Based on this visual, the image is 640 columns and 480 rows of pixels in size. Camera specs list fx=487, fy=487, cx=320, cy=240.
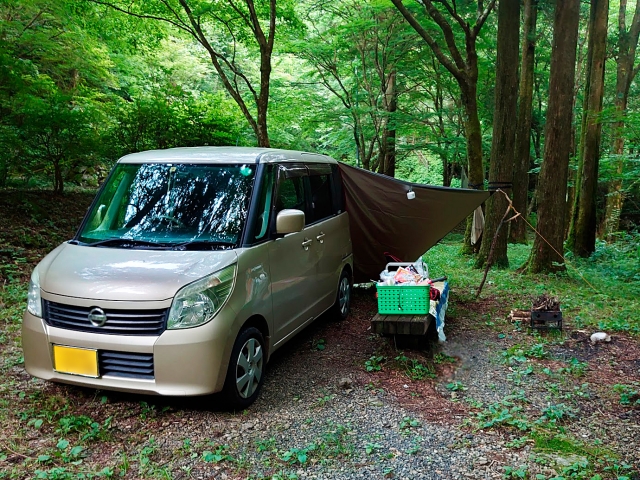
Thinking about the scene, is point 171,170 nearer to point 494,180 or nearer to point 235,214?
point 235,214

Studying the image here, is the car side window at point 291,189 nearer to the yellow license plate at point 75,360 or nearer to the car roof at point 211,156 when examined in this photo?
the car roof at point 211,156

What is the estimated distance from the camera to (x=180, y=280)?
3230mm

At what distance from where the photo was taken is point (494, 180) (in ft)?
27.5

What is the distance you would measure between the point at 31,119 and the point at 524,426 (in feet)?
28.3

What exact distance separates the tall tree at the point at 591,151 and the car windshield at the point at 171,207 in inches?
381

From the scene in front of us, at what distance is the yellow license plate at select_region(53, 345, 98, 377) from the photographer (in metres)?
3.23

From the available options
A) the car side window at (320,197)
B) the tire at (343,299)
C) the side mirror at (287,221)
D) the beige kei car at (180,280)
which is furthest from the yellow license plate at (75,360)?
the tire at (343,299)

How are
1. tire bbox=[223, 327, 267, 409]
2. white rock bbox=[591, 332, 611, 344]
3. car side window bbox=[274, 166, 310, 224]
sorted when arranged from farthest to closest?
white rock bbox=[591, 332, 611, 344]
car side window bbox=[274, 166, 310, 224]
tire bbox=[223, 327, 267, 409]

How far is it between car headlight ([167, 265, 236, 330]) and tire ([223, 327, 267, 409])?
348 mm

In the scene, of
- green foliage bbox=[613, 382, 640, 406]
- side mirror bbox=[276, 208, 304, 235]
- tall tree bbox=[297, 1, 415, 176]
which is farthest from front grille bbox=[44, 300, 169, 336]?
tall tree bbox=[297, 1, 415, 176]

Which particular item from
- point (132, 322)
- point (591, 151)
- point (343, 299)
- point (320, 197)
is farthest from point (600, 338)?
point (591, 151)

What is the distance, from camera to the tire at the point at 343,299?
5824 mm

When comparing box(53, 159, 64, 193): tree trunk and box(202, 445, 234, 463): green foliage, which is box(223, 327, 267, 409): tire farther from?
box(53, 159, 64, 193): tree trunk

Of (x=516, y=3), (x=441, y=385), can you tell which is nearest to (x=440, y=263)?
(x=516, y=3)
